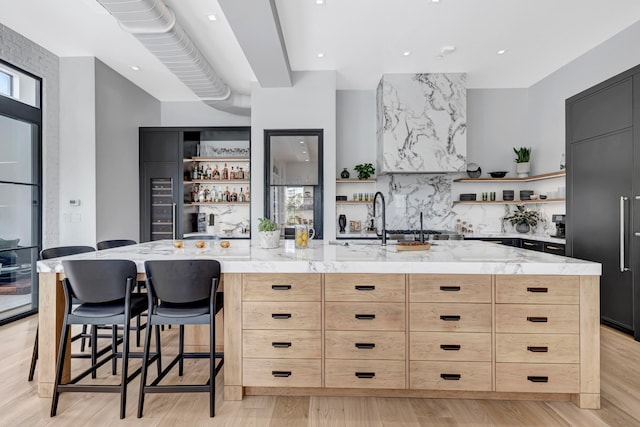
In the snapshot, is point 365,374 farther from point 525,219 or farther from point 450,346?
point 525,219

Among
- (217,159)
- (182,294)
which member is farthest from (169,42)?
(182,294)

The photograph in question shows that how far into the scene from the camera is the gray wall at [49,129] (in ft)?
13.9

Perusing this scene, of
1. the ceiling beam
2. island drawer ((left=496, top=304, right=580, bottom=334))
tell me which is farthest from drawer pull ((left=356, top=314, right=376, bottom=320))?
the ceiling beam

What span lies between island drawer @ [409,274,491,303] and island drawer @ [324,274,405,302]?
0.10 meters

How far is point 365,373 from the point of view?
2236 mm

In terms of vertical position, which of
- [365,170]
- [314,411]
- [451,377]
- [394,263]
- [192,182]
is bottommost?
[314,411]

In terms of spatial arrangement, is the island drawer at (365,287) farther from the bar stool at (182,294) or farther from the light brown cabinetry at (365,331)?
the bar stool at (182,294)

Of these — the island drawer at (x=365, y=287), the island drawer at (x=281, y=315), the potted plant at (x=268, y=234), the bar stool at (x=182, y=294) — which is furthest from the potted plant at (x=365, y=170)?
the bar stool at (x=182, y=294)

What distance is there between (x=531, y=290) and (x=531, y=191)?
393 centimetres

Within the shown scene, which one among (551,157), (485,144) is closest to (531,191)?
(551,157)

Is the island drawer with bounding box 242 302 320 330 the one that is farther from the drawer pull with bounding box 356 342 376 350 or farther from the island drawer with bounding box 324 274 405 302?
the drawer pull with bounding box 356 342 376 350

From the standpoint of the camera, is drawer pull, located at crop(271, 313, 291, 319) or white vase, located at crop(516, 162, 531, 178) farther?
white vase, located at crop(516, 162, 531, 178)

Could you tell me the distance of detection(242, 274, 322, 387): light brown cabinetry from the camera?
2.26 m

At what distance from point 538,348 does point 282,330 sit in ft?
5.35
